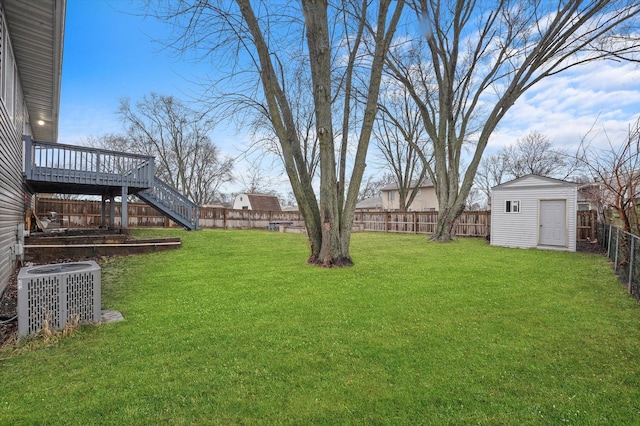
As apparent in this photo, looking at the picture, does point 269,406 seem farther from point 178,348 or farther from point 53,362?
point 53,362

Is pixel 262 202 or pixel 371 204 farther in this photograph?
pixel 371 204

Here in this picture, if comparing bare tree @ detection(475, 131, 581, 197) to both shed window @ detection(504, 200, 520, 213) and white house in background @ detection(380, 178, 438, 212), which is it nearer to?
white house in background @ detection(380, 178, 438, 212)

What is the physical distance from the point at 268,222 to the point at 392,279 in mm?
19757

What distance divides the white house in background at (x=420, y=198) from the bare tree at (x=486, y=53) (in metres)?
17.2

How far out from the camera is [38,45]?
699 centimetres

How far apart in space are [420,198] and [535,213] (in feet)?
77.1

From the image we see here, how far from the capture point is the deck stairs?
984cm

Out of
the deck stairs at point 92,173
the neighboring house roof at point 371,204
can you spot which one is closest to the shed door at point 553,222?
the deck stairs at point 92,173

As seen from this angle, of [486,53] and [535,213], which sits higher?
[486,53]

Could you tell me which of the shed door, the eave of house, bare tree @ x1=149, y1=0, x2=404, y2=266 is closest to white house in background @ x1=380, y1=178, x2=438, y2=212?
the shed door

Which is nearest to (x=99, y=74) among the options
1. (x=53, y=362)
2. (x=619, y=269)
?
(x=53, y=362)

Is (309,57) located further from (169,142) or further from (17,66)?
(169,142)

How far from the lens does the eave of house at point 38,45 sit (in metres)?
5.82

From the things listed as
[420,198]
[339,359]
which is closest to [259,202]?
[420,198]
